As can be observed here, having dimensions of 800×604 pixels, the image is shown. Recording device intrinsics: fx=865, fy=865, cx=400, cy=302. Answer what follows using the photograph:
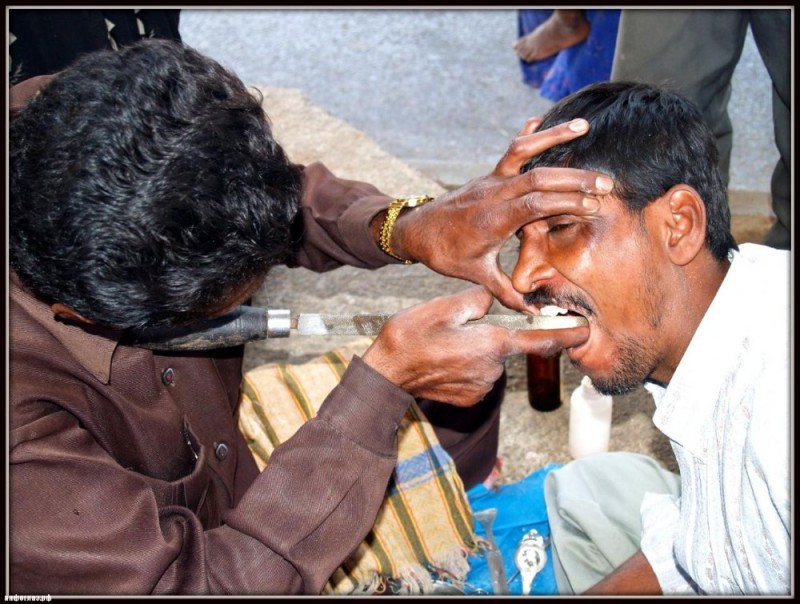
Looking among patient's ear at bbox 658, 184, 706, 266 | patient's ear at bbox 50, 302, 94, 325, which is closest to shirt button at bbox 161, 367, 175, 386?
patient's ear at bbox 50, 302, 94, 325

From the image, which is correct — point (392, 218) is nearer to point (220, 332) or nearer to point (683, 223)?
point (220, 332)

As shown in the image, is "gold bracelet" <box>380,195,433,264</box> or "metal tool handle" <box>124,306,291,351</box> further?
"gold bracelet" <box>380,195,433,264</box>

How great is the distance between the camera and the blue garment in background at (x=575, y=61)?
487 centimetres

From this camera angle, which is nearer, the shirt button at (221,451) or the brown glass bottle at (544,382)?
the shirt button at (221,451)

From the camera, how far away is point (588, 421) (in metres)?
2.81

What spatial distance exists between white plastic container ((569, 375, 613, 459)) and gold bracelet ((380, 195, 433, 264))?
0.82m

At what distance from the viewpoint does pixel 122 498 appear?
1.65 meters

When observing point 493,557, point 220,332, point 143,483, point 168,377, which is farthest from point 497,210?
point 493,557

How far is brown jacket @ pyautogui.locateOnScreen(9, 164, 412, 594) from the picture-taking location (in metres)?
1.57

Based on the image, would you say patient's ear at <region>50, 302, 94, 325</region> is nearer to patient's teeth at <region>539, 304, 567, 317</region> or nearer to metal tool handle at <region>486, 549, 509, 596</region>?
patient's teeth at <region>539, 304, 567, 317</region>

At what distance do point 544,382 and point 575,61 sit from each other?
2.84 metres

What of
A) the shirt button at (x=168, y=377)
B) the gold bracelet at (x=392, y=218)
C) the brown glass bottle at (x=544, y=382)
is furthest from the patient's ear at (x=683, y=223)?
the brown glass bottle at (x=544, y=382)

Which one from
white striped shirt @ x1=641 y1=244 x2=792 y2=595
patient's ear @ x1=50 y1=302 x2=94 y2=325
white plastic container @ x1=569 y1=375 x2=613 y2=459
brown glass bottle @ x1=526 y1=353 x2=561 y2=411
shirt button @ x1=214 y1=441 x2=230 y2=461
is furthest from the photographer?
brown glass bottle @ x1=526 y1=353 x2=561 y2=411

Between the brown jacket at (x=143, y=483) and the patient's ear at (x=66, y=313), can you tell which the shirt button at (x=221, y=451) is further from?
the patient's ear at (x=66, y=313)
